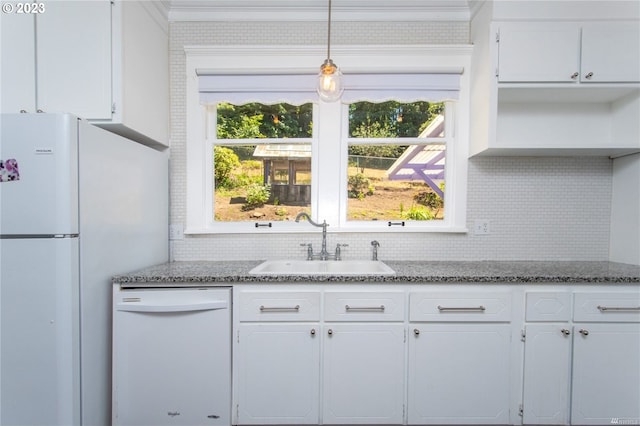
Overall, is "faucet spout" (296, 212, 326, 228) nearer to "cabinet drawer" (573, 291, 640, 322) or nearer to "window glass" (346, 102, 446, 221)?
"window glass" (346, 102, 446, 221)

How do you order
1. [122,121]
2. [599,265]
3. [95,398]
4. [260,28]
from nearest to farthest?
[95,398] < [122,121] < [599,265] < [260,28]

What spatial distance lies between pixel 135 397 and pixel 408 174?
219 cm

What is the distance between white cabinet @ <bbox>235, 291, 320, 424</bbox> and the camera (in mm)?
1515

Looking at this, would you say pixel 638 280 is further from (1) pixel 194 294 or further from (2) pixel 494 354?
(1) pixel 194 294

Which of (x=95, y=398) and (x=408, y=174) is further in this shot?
(x=408, y=174)

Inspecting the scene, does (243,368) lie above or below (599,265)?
below

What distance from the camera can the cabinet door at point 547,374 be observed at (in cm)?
152

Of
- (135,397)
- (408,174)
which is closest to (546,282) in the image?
(408,174)

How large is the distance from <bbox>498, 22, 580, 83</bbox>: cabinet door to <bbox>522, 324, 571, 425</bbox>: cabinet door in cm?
147

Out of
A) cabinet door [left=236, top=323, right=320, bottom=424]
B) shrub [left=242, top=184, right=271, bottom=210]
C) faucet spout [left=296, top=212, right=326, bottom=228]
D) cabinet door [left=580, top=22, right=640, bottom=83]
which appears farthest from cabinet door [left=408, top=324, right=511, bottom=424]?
cabinet door [left=580, top=22, right=640, bottom=83]

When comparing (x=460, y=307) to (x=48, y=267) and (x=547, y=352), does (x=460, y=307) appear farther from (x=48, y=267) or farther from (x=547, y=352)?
(x=48, y=267)

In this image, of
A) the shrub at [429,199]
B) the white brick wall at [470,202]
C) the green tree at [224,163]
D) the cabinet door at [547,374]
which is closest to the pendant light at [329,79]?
the white brick wall at [470,202]

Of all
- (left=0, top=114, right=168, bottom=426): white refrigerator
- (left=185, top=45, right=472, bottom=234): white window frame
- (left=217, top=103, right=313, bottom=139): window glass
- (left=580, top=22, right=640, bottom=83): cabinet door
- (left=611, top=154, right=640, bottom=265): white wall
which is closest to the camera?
(left=0, top=114, right=168, bottom=426): white refrigerator

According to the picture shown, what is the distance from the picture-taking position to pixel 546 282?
60.1 inches
